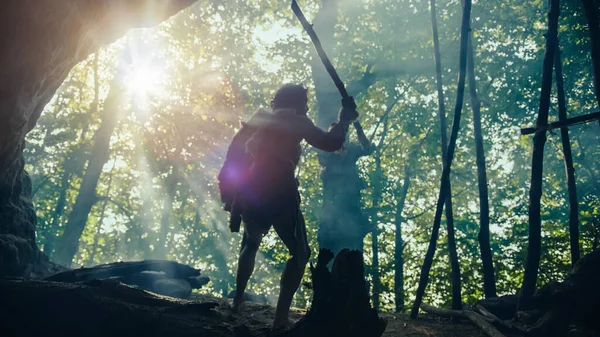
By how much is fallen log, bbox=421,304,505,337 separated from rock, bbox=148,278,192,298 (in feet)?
13.1

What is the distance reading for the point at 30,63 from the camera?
471cm

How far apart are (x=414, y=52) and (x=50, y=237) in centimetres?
2904

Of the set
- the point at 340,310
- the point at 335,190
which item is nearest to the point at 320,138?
the point at 340,310

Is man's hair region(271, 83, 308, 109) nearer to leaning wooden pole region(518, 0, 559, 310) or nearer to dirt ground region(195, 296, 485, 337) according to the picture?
dirt ground region(195, 296, 485, 337)

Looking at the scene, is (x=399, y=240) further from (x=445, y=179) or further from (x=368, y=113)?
(x=445, y=179)

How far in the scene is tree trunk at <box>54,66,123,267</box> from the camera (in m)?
16.6

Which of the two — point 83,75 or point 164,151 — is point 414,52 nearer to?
point 164,151

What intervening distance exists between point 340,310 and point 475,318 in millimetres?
2618

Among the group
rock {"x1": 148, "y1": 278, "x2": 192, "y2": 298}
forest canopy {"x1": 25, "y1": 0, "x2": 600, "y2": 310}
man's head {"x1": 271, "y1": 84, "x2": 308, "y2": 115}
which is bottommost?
rock {"x1": 148, "y1": 278, "x2": 192, "y2": 298}

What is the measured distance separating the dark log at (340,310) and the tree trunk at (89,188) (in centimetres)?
1741

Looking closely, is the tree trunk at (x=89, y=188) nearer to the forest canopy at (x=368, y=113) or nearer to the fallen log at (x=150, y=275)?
the forest canopy at (x=368, y=113)

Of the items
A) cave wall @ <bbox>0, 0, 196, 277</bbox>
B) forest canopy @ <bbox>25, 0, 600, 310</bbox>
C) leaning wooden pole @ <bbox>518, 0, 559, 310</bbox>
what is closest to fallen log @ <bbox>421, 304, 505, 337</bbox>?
leaning wooden pole @ <bbox>518, 0, 559, 310</bbox>

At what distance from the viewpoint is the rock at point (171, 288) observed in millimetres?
6016

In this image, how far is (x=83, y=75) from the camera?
70.6ft
